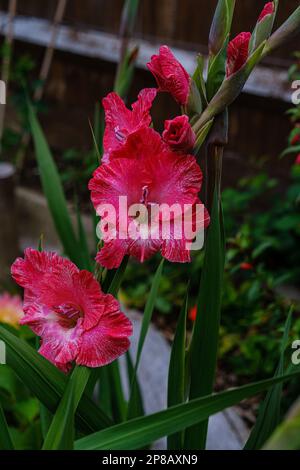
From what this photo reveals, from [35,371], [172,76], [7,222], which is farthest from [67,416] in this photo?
[7,222]

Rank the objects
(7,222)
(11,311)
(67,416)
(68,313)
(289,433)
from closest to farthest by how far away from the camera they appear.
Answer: (289,433)
(67,416)
(68,313)
(11,311)
(7,222)

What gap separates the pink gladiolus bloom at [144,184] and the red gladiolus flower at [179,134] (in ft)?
0.04

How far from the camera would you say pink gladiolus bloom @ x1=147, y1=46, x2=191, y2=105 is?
2.01 feet

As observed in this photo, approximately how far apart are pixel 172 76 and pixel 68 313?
9.9 inches

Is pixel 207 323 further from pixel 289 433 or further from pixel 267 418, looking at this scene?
pixel 289 433

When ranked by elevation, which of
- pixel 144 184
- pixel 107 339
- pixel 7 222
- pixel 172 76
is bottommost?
pixel 107 339

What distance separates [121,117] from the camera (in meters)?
0.64

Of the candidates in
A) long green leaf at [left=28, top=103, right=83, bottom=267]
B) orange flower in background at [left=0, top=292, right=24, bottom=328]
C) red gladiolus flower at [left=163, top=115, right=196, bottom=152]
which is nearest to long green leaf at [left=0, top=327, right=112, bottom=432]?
red gladiolus flower at [left=163, top=115, right=196, bottom=152]

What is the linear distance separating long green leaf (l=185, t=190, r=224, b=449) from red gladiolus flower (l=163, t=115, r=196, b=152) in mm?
87

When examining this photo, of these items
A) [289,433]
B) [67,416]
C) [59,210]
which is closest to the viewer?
[289,433]

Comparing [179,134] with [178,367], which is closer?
[179,134]

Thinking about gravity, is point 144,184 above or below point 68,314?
above

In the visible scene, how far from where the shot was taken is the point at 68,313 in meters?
0.64

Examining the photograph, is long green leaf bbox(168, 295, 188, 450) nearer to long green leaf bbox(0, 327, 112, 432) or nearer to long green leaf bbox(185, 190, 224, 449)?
long green leaf bbox(185, 190, 224, 449)
